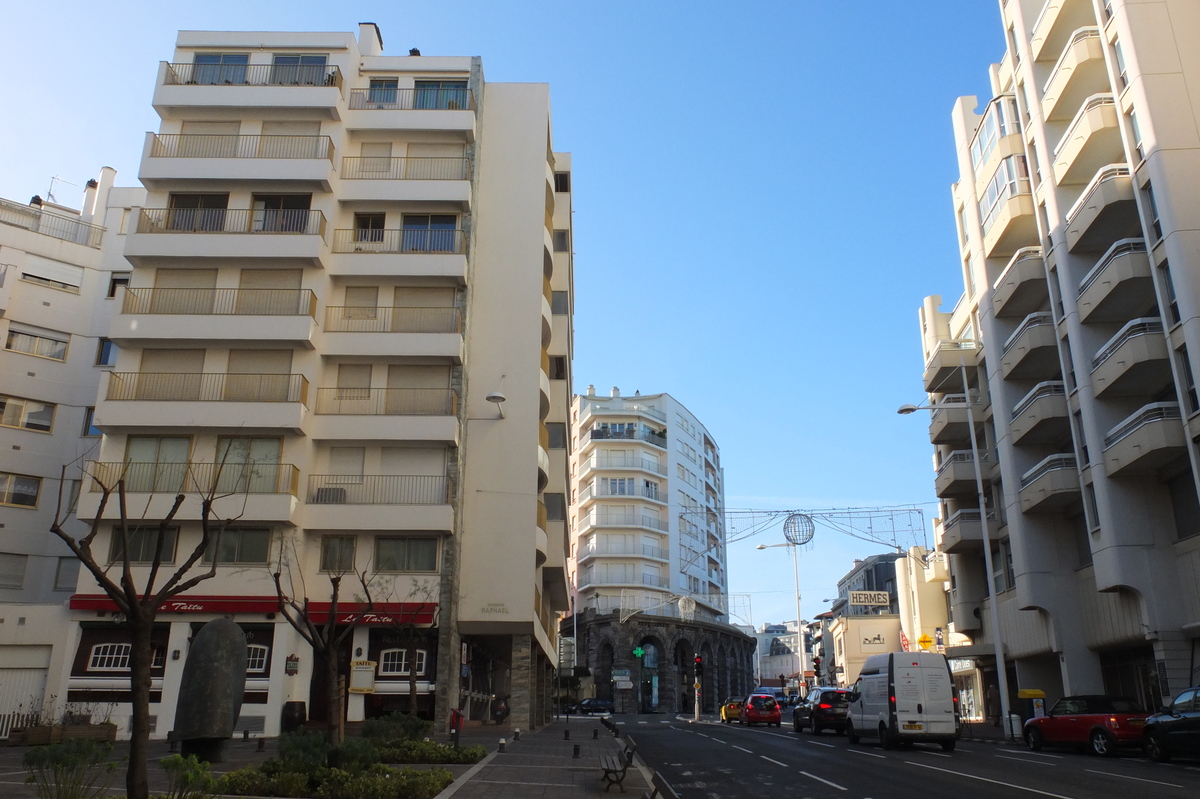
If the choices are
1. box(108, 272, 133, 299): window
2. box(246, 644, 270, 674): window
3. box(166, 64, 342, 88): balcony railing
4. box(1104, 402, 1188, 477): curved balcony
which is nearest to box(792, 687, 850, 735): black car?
box(1104, 402, 1188, 477): curved balcony

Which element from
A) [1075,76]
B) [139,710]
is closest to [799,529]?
[1075,76]

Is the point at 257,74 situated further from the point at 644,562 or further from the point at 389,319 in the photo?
the point at 644,562

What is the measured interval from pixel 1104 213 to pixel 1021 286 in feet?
19.0

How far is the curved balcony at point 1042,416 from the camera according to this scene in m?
31.4

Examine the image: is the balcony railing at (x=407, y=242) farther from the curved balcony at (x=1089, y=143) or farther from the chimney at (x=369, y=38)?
the curved balcony at (x=1089, y=143)

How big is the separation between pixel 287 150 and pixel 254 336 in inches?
299

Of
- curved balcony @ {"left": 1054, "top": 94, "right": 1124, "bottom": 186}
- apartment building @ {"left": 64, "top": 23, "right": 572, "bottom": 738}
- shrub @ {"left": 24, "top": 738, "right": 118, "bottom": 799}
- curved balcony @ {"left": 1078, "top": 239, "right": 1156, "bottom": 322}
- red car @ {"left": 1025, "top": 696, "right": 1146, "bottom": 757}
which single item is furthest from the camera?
apartment building @ {"left": 64, "top": 23, "right": 572, "bottom": 738}

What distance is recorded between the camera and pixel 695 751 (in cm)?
2352

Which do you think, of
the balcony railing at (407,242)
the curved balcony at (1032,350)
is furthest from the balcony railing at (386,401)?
the curved balcony at (1032,350)

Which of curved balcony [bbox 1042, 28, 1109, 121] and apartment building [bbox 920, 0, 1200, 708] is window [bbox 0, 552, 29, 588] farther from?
curved balcony [bbox 1042, 28, 1109, 121]

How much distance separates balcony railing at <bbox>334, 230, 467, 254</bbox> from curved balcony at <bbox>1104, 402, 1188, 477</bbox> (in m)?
22.6

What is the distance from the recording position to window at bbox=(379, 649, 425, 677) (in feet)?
98.1

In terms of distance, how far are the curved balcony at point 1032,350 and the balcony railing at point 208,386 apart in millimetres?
25653

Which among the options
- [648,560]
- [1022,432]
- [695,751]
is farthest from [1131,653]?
[648,560]
